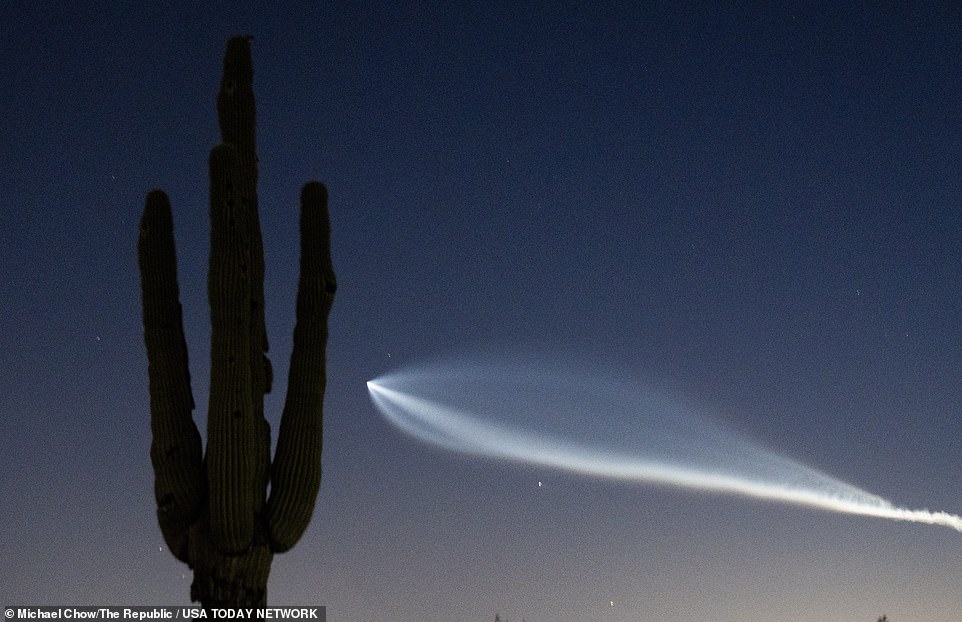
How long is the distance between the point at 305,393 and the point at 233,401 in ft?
4.16

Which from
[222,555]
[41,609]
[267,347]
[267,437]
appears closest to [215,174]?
[267,347]

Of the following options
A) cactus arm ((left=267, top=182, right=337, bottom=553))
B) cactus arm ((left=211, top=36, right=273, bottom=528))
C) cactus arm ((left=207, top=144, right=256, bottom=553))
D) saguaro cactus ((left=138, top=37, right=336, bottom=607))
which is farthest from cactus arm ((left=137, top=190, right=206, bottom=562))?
cactus arm ((left=267, top=182, right=337, bottom=553))

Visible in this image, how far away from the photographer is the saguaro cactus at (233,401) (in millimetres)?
14578

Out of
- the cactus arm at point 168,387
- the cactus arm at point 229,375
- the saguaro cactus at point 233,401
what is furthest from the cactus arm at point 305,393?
the cactus arm at point 168,387

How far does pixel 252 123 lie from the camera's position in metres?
17.0

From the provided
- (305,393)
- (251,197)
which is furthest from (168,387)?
(251,197)

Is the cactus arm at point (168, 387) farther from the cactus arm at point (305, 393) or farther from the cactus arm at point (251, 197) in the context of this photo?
the cactus arm at point (305, 393)

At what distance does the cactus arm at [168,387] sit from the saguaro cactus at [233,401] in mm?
14

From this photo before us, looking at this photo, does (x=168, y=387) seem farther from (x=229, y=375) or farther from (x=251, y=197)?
(x=251, y=197)

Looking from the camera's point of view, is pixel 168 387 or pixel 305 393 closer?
pixel 168 387

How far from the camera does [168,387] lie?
15500mm

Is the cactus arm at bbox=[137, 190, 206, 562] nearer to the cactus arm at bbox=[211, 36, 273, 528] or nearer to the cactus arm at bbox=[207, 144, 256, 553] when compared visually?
the cactus arm at bbox=[207, 144, 256, 553]

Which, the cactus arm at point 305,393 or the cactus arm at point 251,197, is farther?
the cactus arm at point 251,197

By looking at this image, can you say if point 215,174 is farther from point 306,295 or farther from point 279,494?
point 279,494
